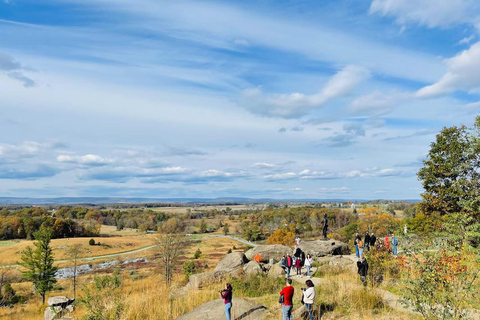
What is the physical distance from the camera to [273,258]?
1097 inches

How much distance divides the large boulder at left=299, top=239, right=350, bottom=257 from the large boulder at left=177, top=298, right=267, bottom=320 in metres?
17.7

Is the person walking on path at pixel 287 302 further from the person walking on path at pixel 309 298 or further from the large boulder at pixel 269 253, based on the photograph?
the large boulder at pixel 269 253

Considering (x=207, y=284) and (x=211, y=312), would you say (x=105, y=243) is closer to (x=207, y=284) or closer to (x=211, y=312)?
(x=207, y=284)

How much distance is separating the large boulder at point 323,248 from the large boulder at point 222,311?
1770 centimetres

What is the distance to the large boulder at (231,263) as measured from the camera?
22.5 meters

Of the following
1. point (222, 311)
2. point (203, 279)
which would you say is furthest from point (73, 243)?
point (222, 311)

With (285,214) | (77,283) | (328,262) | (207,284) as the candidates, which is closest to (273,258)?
(328,262)

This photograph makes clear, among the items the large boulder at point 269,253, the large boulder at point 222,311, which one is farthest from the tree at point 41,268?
the large boulder at point 222,311

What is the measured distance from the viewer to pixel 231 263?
76.1ft

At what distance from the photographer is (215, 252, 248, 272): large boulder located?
2250cm

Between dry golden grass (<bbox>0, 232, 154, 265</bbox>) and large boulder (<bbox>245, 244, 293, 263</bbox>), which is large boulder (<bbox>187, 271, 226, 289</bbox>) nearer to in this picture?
large boulder (<bbox>245, 244, 293, 263</bbox>)

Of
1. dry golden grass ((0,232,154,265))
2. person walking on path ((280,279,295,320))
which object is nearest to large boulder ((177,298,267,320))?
person walking on path ((280,279,295,320))

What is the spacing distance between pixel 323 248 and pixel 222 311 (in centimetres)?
2000

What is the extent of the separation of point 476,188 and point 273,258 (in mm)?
18006
